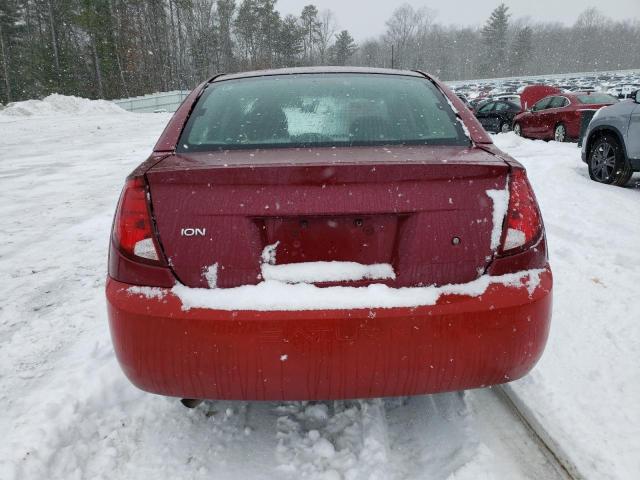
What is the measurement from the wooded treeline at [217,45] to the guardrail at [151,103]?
9666 mm

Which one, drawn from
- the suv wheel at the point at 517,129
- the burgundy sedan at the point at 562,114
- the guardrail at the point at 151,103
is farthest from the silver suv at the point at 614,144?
the guardrail at the point at 151,103

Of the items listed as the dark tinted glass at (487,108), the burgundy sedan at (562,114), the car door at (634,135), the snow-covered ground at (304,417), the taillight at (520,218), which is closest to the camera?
the taillight at (520,218)

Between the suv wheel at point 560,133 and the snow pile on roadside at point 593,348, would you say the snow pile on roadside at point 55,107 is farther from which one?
the snow pile on roadside at point 593,348

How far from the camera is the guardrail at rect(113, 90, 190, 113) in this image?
122ft

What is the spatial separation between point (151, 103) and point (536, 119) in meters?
31.9

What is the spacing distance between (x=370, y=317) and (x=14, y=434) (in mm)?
1606

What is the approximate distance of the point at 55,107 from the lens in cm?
2617

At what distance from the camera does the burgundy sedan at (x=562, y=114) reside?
Answer: 13.0 meters

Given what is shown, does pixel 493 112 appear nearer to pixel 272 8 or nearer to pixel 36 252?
pixel 36 252

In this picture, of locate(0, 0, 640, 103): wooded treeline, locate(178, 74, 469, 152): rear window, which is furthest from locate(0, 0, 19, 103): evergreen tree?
locate(178, 74, 469, 152): rear window

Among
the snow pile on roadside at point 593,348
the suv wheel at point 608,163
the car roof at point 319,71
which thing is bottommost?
the snow pile on roadside at point 593,348

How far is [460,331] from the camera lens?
1656 millimetres

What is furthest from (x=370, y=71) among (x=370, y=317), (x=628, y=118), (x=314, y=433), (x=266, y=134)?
(x=628, y=118)

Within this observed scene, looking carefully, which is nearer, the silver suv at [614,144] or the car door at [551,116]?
the silver suv at [614,144]
